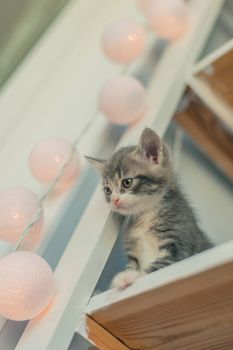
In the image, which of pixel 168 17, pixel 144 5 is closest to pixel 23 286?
pixel 168 17

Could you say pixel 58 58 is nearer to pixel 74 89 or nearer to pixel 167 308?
pixel 74 89

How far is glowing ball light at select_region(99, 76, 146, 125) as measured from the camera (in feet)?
3.54

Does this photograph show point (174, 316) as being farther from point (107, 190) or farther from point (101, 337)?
point (107, 190)

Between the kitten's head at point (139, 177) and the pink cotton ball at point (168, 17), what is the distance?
1.39 ft

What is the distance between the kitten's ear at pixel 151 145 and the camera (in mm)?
911

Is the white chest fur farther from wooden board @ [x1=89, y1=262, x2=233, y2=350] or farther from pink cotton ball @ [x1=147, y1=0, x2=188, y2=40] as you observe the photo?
pink cotton ball @ [x1=147, y1=0, x2=188, y2=40]

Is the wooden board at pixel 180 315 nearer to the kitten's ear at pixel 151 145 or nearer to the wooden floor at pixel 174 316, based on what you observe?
the wooden floor at pixel 174 316

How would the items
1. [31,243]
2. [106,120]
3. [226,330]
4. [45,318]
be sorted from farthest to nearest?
[106,120], [31,243], [45,318], [226,330]

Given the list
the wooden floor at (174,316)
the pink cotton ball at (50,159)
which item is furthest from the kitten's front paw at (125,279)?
the pink cotton ball at (50,159)

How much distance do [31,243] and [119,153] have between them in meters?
0.26

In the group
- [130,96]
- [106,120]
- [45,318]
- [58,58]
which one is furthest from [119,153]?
[58,58]

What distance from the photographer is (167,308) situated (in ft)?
2.18

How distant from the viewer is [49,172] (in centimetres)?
99

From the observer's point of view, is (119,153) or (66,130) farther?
(66,130)
